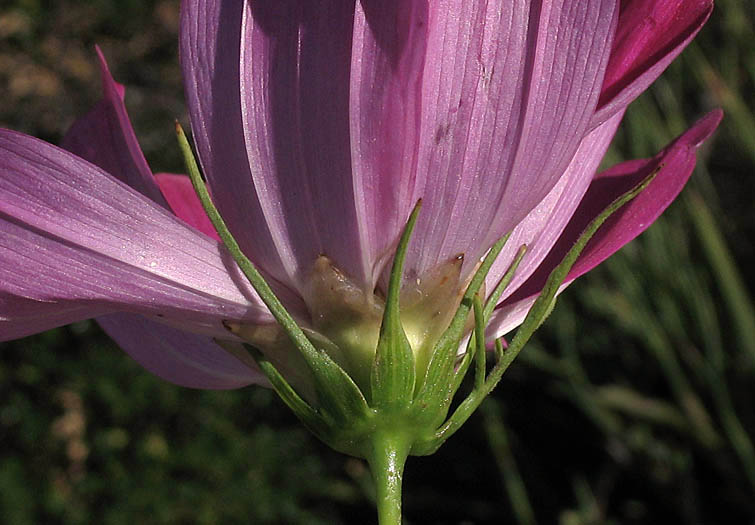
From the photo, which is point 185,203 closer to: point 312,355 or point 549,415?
point 312,355

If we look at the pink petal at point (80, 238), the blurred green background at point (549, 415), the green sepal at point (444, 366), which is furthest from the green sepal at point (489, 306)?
the blurred green background at point (549, 415)

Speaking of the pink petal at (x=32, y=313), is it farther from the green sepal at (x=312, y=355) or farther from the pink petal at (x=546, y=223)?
the pink petal at (x=546, y=223)

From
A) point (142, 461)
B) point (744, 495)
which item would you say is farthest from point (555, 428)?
point (142, 461)

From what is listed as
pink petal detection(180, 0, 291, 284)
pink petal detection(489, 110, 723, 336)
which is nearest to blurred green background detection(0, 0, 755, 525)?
pink petal detection(489, 110, 723, 336)

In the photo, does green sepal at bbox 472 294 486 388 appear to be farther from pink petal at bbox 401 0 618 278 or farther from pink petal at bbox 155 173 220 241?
pink petal at bbox 155 173 220 241

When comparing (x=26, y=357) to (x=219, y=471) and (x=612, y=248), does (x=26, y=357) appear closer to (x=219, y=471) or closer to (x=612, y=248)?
(x=219, y=471)

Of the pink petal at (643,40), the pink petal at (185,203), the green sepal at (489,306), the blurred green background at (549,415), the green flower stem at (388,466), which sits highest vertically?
the blurred green background at (549,415)

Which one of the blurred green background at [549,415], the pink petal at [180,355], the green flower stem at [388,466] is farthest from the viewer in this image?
the blurred green background at [549,415]
